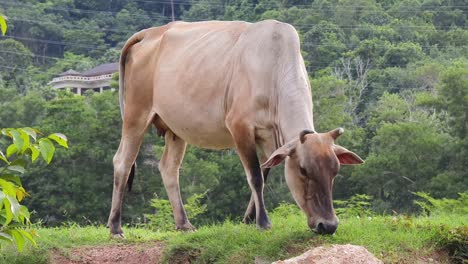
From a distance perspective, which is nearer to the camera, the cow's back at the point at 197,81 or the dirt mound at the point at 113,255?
the dirt mound at the point at 113,255

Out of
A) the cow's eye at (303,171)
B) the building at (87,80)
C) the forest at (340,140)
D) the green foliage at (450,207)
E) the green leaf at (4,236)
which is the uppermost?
the green leaf at (4,236)

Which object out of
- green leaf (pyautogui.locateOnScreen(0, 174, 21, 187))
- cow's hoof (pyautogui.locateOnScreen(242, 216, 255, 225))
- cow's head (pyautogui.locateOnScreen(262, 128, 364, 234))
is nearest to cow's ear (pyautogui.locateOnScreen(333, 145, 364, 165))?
cow's head (pyautogui.locateOnScreen(262, 128, 364, 234))

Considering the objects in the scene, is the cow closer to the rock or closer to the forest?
the rock

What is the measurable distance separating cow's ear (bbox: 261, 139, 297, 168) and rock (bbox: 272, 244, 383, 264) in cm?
116

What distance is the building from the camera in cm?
7456

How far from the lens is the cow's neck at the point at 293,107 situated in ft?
25.8

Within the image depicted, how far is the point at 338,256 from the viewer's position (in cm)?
638

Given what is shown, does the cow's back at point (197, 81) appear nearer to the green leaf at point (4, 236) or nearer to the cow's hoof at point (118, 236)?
the cow's hoof at point (118, 236)

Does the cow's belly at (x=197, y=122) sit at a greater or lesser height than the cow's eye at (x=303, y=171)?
lesser

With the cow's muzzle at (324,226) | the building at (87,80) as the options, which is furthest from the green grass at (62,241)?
the building at (87,80)

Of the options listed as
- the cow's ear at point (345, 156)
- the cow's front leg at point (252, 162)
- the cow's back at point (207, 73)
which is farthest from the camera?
the cow's back at point (207, 73)

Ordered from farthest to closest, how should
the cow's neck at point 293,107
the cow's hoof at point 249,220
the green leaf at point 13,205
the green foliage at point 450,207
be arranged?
the green foliage at point 450,207, the cow's hoof at point 249,220, the cow's neck at point 293,107, the green leaf at point 13,205

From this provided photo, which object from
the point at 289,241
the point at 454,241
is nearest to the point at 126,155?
the point at 289,241

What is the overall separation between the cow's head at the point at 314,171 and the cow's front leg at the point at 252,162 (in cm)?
71
